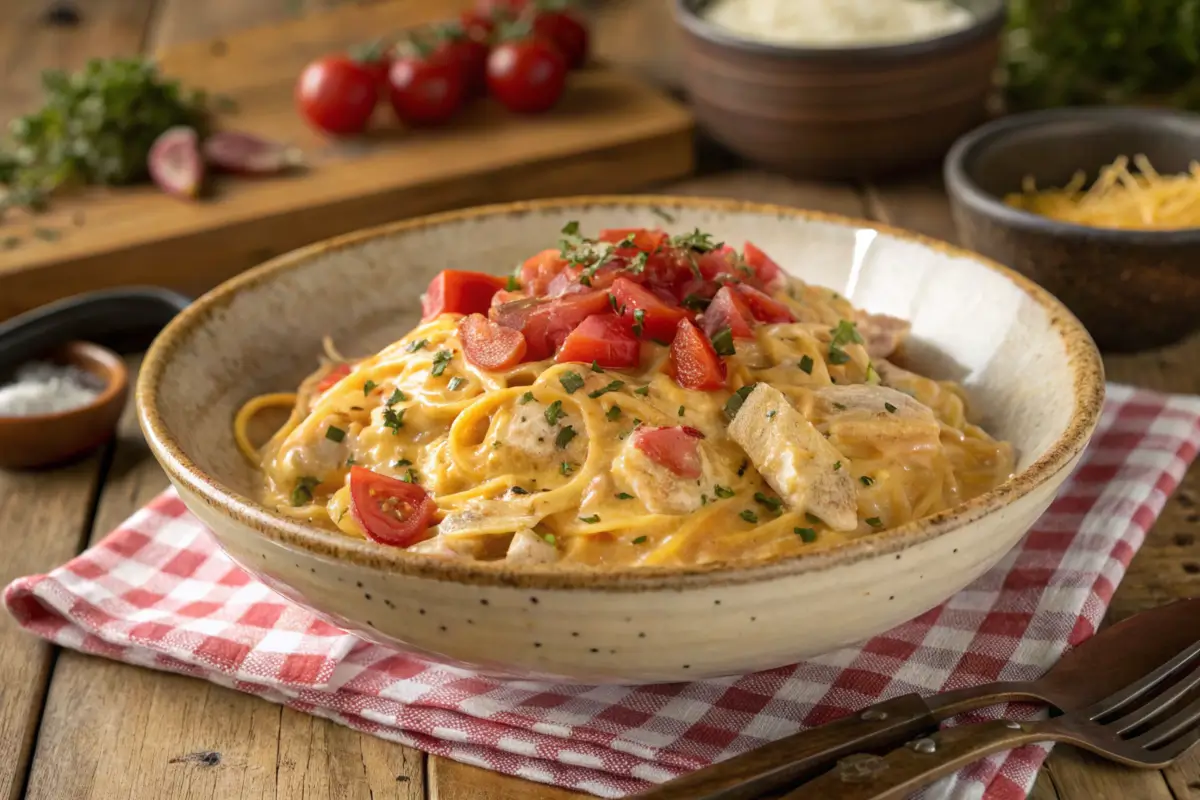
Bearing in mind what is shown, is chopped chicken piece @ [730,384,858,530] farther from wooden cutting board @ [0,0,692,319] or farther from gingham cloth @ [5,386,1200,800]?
wooden cutting board @ [0,0,692,319]

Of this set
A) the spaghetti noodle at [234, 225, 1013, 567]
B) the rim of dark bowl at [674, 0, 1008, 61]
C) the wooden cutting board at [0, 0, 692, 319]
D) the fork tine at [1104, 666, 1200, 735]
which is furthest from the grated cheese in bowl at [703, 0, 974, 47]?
the fork tine at [1104, 666, 1200, 735]

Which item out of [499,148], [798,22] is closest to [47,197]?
[499,148]

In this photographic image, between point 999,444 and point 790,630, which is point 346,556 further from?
point 999,444

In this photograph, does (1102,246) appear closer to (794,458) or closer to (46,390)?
(794,458)

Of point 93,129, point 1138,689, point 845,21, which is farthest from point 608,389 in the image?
point 93,129

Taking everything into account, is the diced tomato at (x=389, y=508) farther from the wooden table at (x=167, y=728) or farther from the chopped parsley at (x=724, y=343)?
the chopped parsley at (x=724, y=343)

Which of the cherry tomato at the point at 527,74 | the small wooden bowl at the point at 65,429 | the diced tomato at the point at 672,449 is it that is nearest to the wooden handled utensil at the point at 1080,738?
the diced tomato at the point at 672,449
